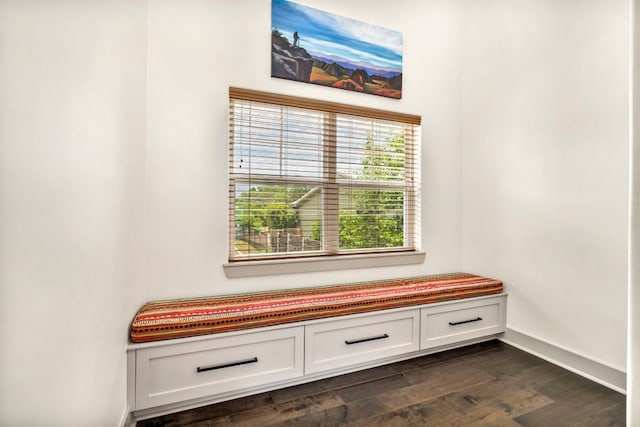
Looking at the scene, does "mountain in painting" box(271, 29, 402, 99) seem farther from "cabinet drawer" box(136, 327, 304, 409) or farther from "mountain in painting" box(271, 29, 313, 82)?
"cabinet drawer" box(136, 327, 304, 409)

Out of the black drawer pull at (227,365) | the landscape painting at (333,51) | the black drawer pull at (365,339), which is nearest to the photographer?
the black drawer pull at (227,365)

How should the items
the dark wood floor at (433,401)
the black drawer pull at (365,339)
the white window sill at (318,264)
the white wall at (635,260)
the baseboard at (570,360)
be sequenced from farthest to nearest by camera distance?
the white window sill at (318,264)
the black drawer pull at (365,339)
the baseboard at (570,360)
the dark wood floor at (433,401)
the white wall at (635,260)

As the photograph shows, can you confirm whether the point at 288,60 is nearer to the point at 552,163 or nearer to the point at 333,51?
the point at 333,51

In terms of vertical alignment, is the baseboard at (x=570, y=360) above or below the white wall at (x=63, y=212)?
below

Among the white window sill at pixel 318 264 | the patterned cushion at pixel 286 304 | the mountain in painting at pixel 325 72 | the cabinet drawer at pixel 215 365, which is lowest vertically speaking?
the cabinet drawer at pixel 215 365

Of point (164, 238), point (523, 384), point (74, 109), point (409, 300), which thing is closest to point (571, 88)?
point (409, 300)

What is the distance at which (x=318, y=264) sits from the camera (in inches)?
98.9

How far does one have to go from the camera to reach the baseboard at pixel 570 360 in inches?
75.6

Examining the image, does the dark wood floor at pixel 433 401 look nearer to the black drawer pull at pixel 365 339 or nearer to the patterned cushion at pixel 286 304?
the black drawer pull at pixel 365 339

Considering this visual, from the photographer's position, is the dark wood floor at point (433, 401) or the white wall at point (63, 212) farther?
the dark wood floor at point (433, 401)

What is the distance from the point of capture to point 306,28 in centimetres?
245

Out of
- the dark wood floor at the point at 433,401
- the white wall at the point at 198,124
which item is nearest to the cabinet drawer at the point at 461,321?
the dark wood floor at the point at 433,401

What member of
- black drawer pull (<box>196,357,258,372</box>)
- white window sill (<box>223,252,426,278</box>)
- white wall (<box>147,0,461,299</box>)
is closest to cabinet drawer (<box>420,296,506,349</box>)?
white window sill (<box>223,252,426,278</box>)

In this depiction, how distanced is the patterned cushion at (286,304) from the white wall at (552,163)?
39cm
